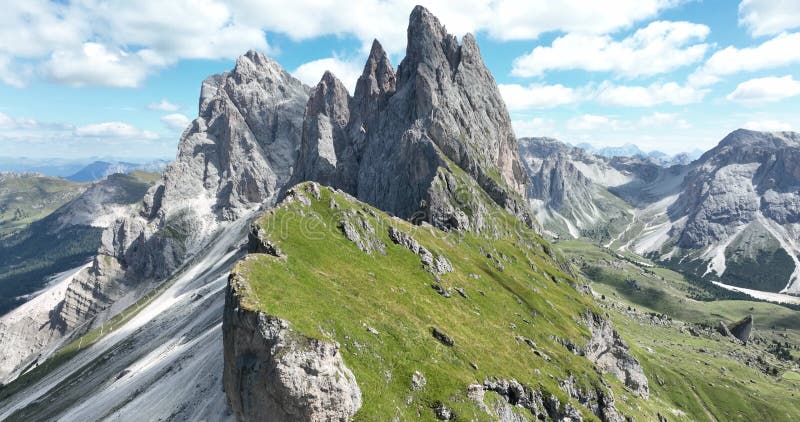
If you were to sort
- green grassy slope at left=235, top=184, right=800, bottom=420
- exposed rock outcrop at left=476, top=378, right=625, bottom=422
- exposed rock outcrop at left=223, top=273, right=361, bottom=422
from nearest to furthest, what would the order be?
exposed rock outcrop at left=223, top=273, right=361, bottom=422 → green grassy slope at left=235, top=184, right=800, bottom=420 → exposed rock outcrop at left=476, top=378, right=625, bottom=422

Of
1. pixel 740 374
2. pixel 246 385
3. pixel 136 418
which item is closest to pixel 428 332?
pixel 246 385

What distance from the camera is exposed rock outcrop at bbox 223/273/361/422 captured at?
4212 cm

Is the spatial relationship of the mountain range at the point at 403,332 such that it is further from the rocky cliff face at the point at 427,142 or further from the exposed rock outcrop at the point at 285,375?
the rocky cliff face at the point at 427,142

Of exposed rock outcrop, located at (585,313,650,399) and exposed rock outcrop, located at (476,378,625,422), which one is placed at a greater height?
exposed rock outcrop, located at (476,378,625,422)

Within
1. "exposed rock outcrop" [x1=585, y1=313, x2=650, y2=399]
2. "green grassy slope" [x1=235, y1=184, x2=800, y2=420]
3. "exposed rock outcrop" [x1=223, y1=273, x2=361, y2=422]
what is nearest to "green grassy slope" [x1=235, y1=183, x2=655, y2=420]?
"green grassy slope" [x1=235, y1=184, x2=800, y2=420]

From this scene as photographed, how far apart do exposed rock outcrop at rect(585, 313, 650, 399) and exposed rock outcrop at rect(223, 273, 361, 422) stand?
9374 centimetres

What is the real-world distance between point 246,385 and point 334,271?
2492cm

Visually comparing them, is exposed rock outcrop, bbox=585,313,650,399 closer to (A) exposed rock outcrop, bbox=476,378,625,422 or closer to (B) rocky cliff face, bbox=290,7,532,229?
(A) exposed rock outcrop, bbox=476,378,625,422

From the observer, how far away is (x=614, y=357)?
4830 inches

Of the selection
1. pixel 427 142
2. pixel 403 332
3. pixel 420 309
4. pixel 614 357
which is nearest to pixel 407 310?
pixel 420 309

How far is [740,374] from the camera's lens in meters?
181

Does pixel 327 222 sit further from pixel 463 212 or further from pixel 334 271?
pixel 463 212

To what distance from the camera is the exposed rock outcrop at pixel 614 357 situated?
119125 mm

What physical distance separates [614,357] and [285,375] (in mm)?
112638
